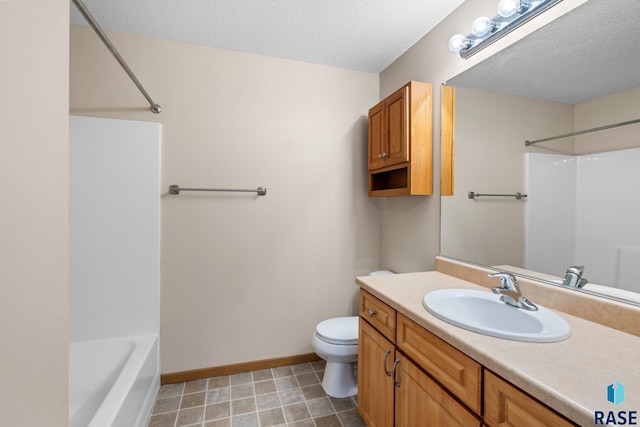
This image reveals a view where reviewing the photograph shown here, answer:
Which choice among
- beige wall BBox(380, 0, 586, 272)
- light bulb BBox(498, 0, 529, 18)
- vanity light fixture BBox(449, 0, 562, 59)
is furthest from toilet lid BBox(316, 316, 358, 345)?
light bulb BBox(498, 0, 529, 18)

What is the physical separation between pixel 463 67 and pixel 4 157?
6.18 feet

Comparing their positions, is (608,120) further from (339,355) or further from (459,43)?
(339,355)

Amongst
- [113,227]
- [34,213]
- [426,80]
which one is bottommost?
[113,227]

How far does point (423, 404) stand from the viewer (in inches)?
39.7

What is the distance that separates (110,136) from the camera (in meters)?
1.78

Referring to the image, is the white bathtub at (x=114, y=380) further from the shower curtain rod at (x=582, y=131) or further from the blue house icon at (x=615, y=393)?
the shower curtain rod at (x=582, y=131)

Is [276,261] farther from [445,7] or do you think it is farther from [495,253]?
[445,7]

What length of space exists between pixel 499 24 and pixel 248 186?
172 centimetres

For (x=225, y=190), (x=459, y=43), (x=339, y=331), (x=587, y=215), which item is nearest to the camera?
(x=587, y=215)

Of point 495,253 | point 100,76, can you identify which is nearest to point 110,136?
point 100,76

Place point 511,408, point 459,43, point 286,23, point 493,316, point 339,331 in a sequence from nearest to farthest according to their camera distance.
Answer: point 511,408
point 493,316
point 459,43
point 286,23
point 339,331

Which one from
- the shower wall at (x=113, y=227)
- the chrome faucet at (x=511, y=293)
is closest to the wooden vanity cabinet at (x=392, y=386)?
the chrome faucet at (x=511, y=293)

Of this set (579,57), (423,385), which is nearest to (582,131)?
(579,57)

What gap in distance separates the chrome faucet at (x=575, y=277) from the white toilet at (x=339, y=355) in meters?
1.13
